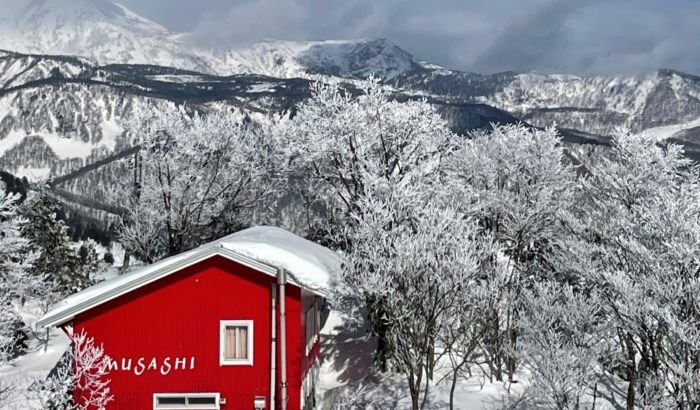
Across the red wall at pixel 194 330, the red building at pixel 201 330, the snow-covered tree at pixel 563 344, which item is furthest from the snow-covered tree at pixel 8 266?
the snow-covered tree at pixel 563 344

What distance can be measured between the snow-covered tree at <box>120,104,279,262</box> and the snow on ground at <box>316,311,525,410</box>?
8.53m

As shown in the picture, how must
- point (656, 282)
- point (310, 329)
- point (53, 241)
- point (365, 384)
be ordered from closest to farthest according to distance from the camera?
point (656, 282)
point (365, 384)
point (310, 329)
point (53, 241)

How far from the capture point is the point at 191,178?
34625 millimetres

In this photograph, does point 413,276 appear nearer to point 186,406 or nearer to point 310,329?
point 310,329

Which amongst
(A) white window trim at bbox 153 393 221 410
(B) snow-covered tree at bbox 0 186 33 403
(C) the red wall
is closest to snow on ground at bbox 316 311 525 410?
(C) the red wall

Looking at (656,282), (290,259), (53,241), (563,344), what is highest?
(53,241)

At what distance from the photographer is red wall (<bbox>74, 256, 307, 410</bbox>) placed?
67.3 feet

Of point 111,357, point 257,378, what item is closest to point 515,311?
point 257,378

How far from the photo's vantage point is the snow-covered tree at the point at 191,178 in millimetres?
34469

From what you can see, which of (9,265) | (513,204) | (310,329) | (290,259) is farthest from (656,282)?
(9,265)

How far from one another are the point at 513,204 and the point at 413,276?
1339cm

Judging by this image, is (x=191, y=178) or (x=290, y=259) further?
(x=191, y=178)

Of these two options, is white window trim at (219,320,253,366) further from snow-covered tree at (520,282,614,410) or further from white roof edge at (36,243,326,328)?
snow-covered tree at (520,282,614,410)

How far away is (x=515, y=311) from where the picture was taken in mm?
26641
